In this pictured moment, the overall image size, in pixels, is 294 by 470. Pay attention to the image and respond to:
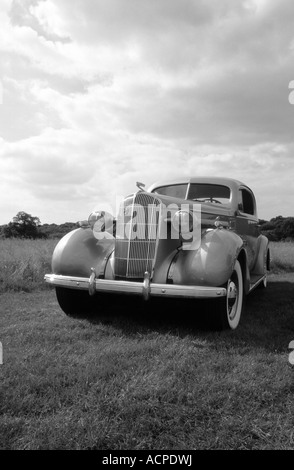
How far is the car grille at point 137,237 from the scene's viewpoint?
3918 mm

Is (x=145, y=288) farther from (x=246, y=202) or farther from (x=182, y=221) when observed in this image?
(x=246, y=202)

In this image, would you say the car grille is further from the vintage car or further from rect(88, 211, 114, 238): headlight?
rect(88, 211, 114, 238): headlight

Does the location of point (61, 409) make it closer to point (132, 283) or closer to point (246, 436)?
point (246, 436)

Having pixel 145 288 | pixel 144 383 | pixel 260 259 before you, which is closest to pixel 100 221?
pixel 145 288

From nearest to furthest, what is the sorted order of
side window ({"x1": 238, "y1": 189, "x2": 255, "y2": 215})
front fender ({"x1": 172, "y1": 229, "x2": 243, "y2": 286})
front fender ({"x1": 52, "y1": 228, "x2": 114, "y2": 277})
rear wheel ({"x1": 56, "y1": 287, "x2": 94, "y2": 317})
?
front fender ({"x1": 172, "y1": 229, "x2": 243, "y2": 286}) < front fender ({"x1": 52, "y1": 228, "x2": 114, "y2": 277}) < rear wheel ({"x1": 56, "y1": 287, "x2": 94, "y2": 317}) < side window ({"x1": 238, "y1": 189, "x2": 255, "y2": 215})

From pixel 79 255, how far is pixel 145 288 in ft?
3.65

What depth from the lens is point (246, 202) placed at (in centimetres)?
603

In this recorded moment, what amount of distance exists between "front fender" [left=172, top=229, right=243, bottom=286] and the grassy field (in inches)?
14.9

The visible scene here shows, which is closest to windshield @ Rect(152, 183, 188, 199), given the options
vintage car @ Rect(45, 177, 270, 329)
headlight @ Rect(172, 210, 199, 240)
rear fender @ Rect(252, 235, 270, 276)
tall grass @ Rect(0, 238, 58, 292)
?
vintage car @ Rect(45, 177, 270, 329)

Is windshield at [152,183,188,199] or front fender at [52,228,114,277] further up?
windshield at [152,183,188,199]

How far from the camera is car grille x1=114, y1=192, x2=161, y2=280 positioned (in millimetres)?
3918

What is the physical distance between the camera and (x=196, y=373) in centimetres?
279

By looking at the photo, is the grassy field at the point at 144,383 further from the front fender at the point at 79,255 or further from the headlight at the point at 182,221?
the headlight at the point at 182,221

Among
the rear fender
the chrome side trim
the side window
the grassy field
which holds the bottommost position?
the grassy field
